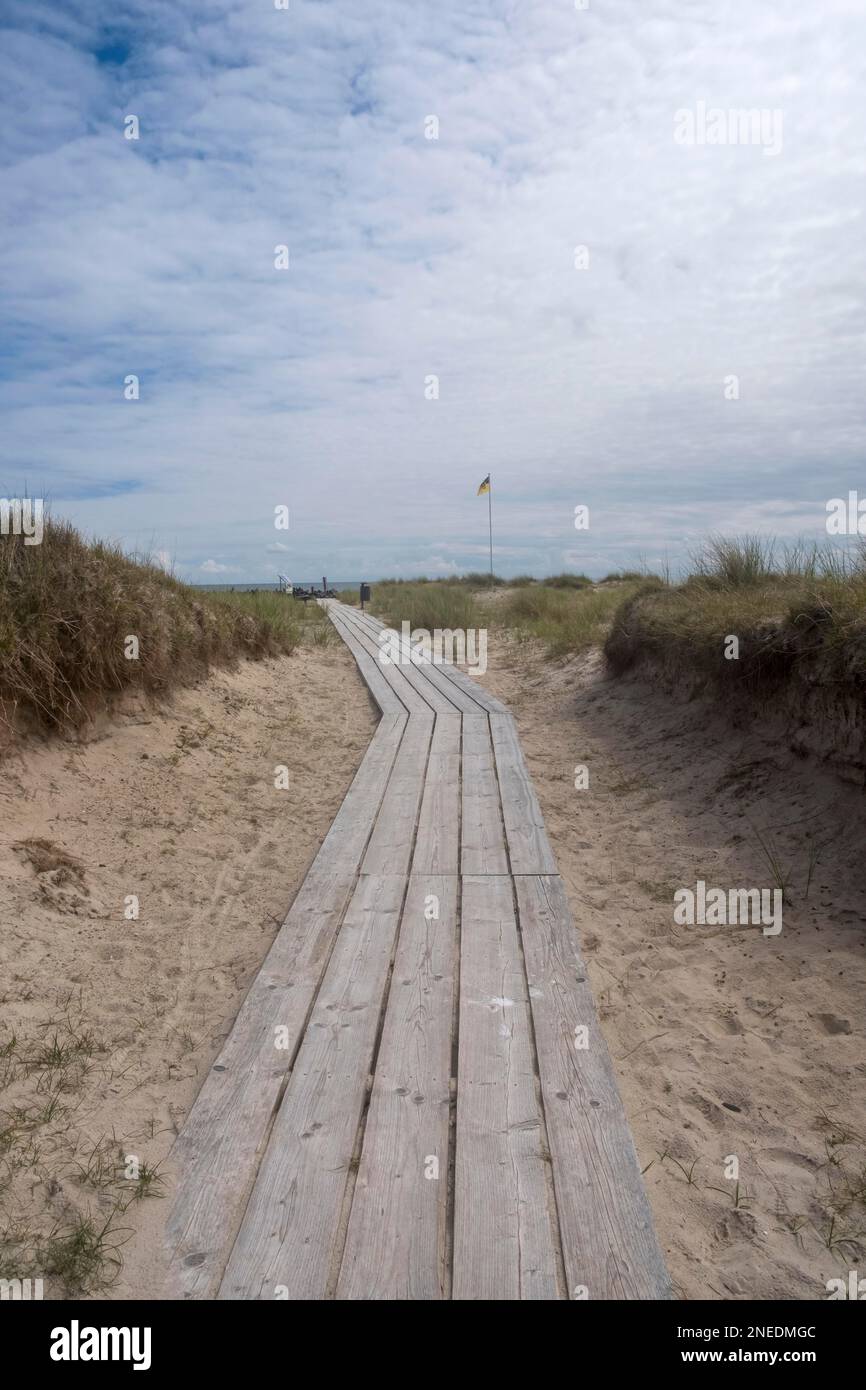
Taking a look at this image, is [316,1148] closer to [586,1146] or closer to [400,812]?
[586,1146]

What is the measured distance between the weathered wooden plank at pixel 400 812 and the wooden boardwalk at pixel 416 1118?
0.46ft

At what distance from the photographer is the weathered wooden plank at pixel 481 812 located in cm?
467

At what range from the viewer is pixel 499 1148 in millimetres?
2418

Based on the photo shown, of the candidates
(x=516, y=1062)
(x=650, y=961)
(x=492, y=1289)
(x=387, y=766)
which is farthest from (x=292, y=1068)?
(x=387, y=766)

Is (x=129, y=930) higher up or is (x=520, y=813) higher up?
(x=520, y=813)

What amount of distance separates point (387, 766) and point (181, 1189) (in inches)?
180

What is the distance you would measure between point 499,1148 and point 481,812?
3.18 meters

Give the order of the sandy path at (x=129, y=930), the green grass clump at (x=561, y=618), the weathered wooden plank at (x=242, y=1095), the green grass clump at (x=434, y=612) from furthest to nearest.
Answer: the green grass clump at (x=434, y=612) < the green grass clump at (x=561, y=618) < the sandy path at (x=129, y=930) < the weathered wooden plank at (x=242, y=1095)

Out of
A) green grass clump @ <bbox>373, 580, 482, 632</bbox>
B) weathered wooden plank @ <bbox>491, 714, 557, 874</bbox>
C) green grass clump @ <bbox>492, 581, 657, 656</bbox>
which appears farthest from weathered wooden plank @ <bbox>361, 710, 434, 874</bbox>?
green grass clump @ <bbox>373, 580, 482, 632</bbox>

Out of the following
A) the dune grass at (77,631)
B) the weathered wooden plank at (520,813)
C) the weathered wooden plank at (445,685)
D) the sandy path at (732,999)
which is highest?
the dune grass at (77,631)

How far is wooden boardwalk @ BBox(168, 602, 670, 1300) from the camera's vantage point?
6.73 ft

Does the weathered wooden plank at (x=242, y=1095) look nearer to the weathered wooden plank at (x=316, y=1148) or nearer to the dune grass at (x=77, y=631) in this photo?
the weathered wooden plank at (x=316, y=1148)

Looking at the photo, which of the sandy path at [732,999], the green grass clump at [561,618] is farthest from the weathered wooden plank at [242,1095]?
the green grass clump at [561,618]

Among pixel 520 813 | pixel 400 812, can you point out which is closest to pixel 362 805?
pixel 400 812
